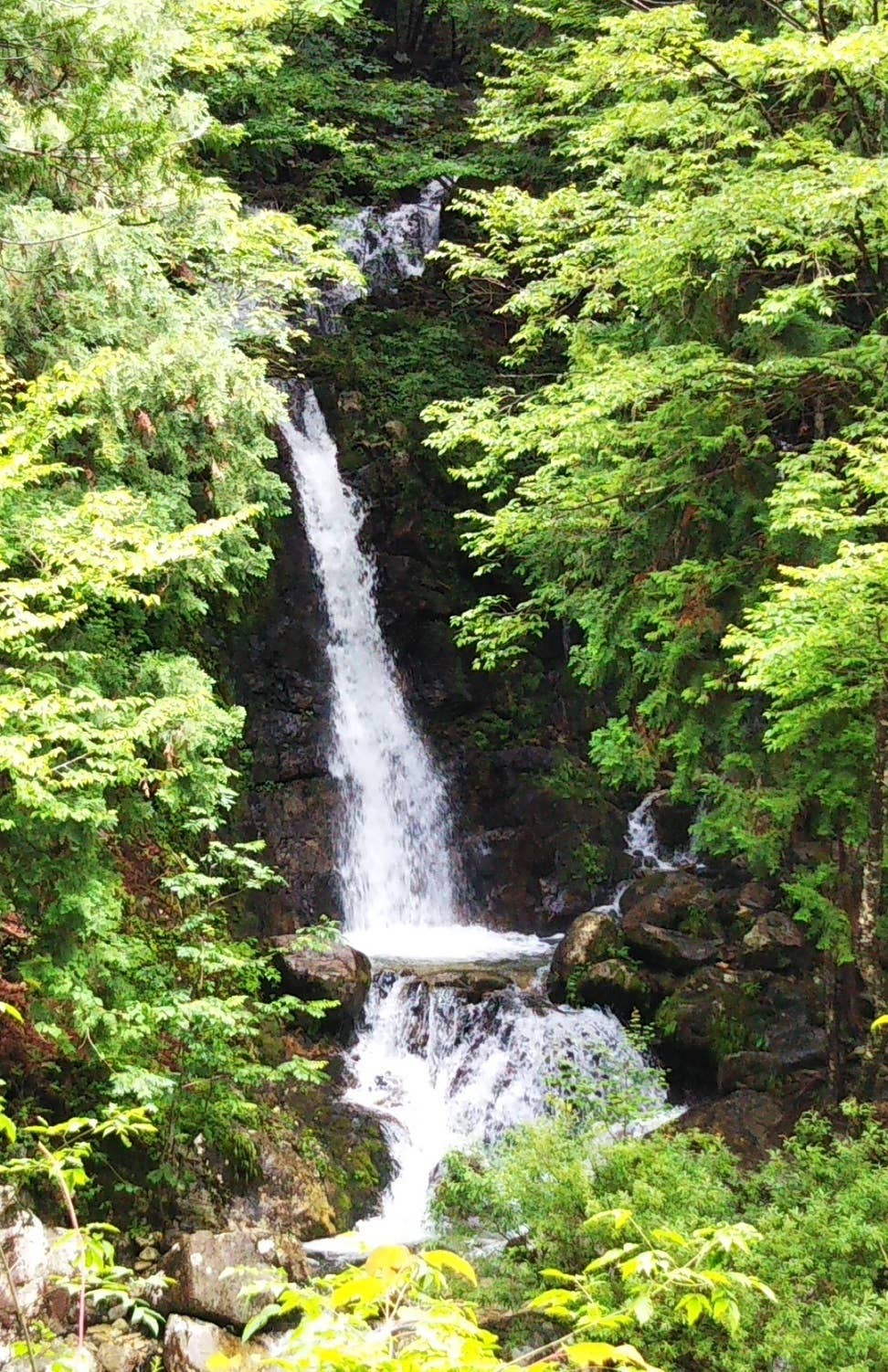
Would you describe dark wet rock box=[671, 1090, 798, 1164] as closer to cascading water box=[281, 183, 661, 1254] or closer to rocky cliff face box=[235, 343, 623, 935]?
cascading water box=[281, 183, 661, 1254]

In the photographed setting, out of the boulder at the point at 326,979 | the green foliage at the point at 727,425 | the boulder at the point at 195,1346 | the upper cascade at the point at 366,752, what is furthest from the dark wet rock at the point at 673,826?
the boulder at the point at 195,1346

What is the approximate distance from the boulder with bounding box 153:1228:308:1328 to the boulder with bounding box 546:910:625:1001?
4.59 meters

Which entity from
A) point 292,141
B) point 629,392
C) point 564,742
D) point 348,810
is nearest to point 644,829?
point 564,742

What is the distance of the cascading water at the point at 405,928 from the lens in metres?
8.13

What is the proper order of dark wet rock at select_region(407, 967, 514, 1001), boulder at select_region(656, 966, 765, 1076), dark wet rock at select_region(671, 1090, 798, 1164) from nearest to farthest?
dark wet rock at select_region(671, 1090, 798, 1164)
boulder at select_region(656, 966, 765, 1076)
dark wet rock at select_region(407, 967, 514, 1001)

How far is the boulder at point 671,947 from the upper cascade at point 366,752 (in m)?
2.92

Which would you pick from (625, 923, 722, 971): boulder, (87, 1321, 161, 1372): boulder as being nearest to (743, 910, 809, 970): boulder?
(625, 923, 722, 971): boulder

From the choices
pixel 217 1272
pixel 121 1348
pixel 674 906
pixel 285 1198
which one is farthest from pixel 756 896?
pixel 121 1348

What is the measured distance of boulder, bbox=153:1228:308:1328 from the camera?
4.92 metres

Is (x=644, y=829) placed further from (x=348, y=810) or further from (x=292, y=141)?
(x=292, y=141)

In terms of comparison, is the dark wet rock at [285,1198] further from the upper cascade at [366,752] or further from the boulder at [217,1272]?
the upper cascade at [366,752]

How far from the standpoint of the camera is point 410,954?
10.8 meters

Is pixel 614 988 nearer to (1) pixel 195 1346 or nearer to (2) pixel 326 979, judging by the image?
(2) pixel 326 979

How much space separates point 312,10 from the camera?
11133 millimetres
